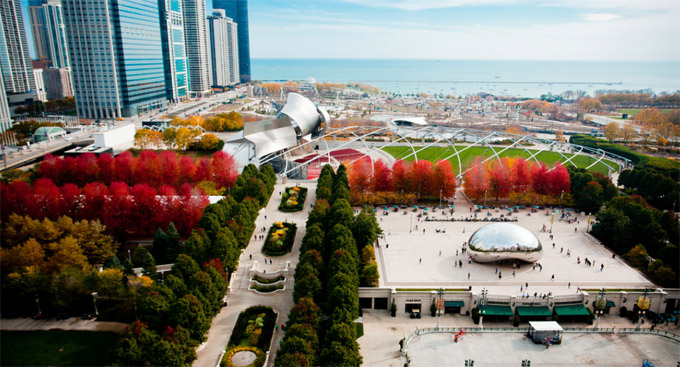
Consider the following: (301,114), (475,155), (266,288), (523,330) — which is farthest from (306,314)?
(475,155)

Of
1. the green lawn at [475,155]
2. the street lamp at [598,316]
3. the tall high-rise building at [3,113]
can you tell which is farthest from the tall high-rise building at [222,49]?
the street lamp at [598,316]

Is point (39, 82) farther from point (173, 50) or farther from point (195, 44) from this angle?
point (195, 44)

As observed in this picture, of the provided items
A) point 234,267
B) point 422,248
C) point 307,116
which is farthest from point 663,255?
point 307,116

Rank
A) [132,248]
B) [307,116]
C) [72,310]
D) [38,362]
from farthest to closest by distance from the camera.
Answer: [307,116], [132,248], [72,310], [38,362]

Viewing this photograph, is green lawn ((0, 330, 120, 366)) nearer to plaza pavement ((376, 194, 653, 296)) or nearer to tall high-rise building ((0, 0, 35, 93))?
plaza pavement ((376, 194, 653, 296))

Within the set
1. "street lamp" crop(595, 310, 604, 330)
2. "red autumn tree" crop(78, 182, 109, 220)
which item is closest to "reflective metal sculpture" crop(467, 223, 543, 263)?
"street lamp" crop(595, 310, 604, 330)

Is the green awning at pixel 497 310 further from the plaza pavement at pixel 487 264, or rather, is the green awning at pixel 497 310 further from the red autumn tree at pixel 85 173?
the red autumn tree at pixel 85 173

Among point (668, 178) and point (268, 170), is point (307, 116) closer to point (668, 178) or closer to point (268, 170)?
point (268, 170)
